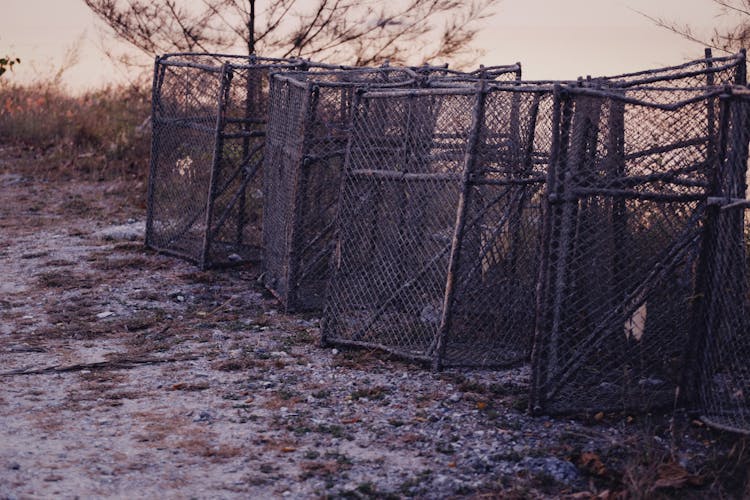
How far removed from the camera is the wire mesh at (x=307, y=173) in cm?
821

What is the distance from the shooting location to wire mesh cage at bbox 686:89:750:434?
18.4 feet

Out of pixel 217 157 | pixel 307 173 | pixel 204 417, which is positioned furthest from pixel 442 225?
pixel 217 157

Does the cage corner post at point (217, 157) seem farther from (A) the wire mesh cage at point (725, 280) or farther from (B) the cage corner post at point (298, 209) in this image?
(A) the wire mesh cage at point (725, 280)

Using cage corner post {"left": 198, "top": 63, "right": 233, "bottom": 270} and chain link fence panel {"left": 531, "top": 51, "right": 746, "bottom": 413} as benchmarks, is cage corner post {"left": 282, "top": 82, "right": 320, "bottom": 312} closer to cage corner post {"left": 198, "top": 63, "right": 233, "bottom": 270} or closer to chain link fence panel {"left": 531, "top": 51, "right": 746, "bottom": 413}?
cage corner post {"left": 198, "top": 63, "right": 233, "bottom": 270}

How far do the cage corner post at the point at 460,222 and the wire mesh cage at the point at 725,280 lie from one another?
156 centimetres

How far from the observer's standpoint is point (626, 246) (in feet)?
19.5

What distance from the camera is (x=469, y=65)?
14453 mm

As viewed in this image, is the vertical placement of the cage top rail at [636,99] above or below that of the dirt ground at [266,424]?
above

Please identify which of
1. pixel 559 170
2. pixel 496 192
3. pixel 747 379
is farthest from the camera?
pixel 496 192

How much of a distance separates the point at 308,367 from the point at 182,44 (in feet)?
28.7

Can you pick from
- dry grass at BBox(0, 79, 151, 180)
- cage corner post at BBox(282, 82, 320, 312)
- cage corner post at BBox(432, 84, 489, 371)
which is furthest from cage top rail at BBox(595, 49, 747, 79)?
dry grass at BBox(0, 79, 151, 180)

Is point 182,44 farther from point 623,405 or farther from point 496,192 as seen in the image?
point 623,405

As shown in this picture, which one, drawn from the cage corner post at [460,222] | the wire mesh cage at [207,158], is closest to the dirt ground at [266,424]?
the cage corner post at [460,222]

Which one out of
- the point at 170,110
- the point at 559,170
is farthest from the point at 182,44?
the point at 559,170
